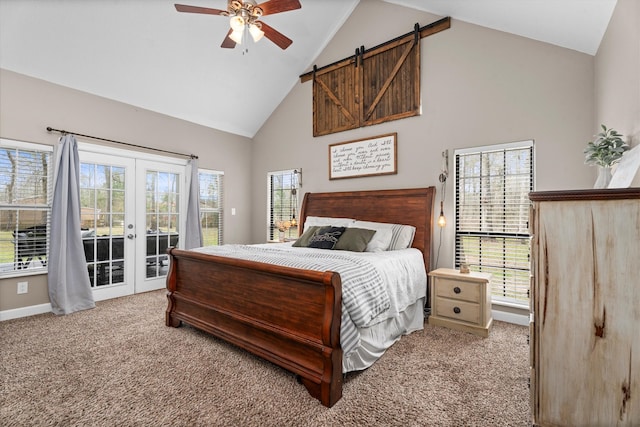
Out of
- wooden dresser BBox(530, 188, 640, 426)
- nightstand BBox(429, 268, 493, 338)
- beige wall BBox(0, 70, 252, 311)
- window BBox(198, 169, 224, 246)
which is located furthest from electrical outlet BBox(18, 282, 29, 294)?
wooden dresser BBox(530, 188, 640, 426)

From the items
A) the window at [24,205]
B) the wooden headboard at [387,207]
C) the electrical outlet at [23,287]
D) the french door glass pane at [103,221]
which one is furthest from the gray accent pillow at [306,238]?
the electrical outlet at [23,287]

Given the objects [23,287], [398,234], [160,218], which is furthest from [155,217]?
[398,234]

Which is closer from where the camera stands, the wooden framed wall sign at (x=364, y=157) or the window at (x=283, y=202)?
the wooden framed wall sign at (x=364, y=157)

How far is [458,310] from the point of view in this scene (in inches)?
118

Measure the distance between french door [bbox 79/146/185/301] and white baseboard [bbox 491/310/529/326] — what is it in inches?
183

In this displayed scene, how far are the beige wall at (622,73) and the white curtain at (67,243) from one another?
5198 mm

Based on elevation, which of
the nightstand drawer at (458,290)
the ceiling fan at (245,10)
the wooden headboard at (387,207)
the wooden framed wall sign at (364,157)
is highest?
the ceiling fan at (245,10)

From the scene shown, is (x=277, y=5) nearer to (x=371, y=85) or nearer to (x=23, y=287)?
(x=371, y=85)

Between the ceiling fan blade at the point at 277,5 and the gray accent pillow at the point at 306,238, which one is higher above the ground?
the ceiling fan blade at the point at 277,5

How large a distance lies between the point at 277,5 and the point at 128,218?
3.51 metres

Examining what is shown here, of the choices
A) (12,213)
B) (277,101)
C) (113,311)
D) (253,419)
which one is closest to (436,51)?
(277,101)

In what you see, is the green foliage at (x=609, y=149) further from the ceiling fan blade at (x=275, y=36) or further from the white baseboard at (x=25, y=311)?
the white baseboard at (x=25, y=311)

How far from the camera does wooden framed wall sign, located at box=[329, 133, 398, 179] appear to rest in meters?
4.02

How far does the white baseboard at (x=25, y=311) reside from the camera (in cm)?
334
